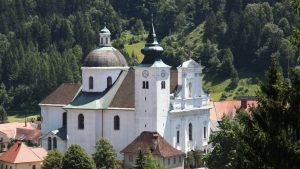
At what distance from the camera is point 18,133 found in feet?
301

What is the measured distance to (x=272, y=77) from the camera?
29.0m

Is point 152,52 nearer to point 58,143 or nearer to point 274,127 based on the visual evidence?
point 58,143

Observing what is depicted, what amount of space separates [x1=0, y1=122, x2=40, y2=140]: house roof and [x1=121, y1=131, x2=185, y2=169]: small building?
18492 mm

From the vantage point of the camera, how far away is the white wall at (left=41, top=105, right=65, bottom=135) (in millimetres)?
82938

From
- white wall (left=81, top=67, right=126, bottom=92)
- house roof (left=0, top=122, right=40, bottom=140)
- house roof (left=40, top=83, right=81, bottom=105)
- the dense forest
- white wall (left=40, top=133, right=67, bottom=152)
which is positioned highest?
the dense forest

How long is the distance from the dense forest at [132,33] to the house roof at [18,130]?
27.0 metres

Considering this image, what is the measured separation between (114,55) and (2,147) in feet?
57.3

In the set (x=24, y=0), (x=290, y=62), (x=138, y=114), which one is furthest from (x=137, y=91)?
(x=24, y=0)

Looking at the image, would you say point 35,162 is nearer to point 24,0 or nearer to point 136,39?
point 136,39

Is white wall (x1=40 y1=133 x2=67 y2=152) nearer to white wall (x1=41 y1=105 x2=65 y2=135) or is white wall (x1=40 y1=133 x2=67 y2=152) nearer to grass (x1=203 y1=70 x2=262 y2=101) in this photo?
white wall (x1=41 y1=105 x2=65 y2=135)

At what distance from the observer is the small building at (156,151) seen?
229ft

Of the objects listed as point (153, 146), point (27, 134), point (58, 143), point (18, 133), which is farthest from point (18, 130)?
point (153, 146)

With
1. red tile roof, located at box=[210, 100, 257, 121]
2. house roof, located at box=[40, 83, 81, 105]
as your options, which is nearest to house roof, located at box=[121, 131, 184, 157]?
house roof, located at box=[40, 83, 81, 105]

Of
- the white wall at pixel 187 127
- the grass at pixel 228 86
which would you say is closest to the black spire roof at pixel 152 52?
the white wall at pixel 187 127
